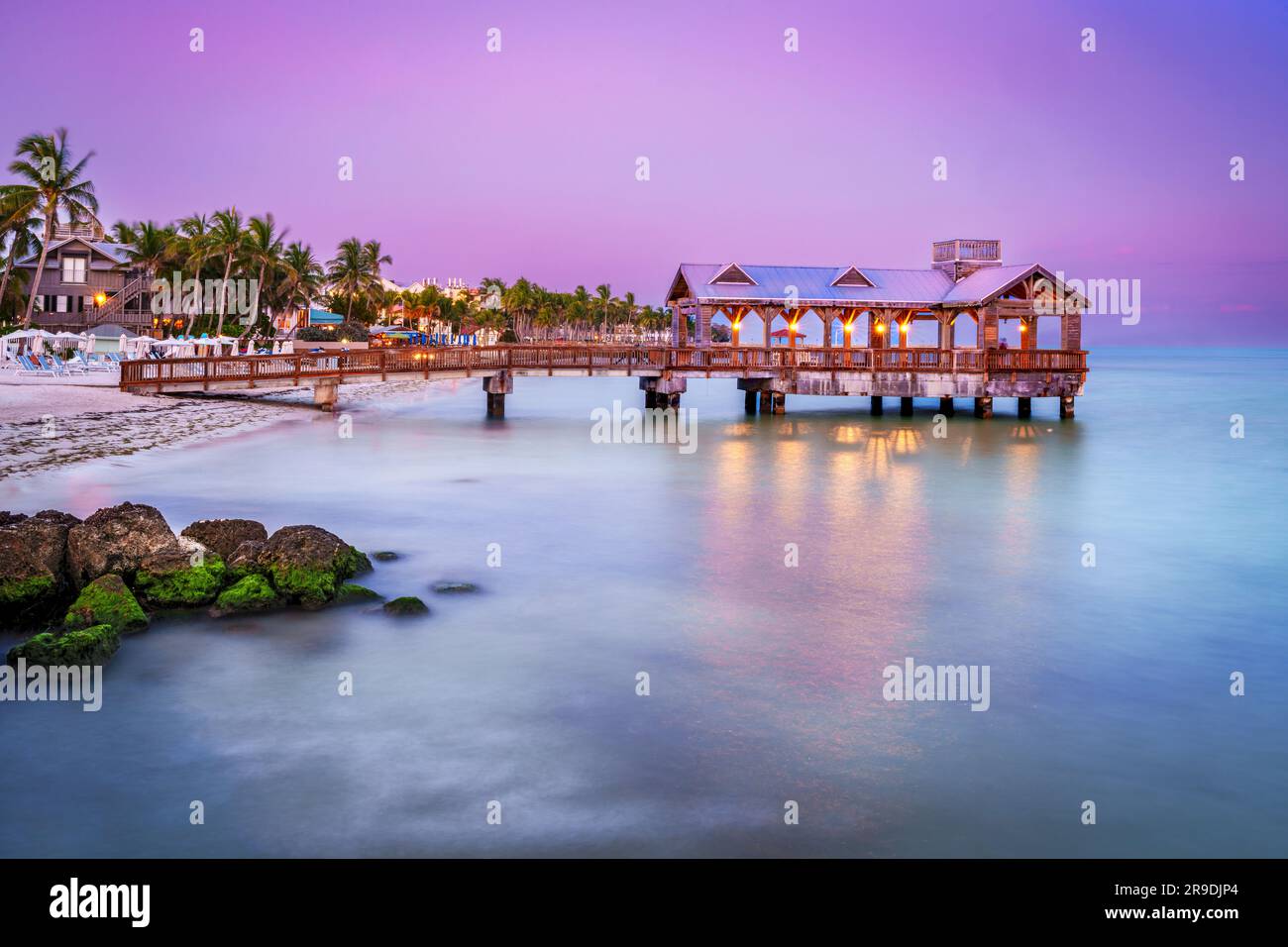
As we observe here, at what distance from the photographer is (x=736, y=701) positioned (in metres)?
10.6

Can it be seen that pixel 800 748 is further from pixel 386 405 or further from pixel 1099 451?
pixel 386 405

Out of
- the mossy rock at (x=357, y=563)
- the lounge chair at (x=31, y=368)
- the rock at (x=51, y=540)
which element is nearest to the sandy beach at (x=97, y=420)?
the lounge chair at (x=31, y=368)

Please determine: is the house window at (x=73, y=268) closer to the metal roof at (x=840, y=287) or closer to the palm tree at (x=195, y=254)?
the palm tree at (x=195, y=254)

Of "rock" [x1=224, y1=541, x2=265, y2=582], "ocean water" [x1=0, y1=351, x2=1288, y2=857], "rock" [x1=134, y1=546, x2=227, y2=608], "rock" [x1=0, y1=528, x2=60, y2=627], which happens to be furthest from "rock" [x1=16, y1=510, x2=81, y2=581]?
"rock" [x1=224, y1=541, x2=265, y2=582]

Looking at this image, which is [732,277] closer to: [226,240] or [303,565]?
[303,565]

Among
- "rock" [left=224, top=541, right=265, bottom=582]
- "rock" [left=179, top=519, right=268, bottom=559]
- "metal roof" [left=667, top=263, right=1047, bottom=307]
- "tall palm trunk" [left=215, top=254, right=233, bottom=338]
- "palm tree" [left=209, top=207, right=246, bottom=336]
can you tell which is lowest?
"rock" [left=224, top=541, right=265, bottom=582]

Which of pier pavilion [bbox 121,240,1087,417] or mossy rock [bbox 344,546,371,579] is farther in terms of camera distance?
pier pavilion [bbox 121,240,1087,417]

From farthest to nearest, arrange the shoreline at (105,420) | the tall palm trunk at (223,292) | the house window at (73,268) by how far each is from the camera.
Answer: the house window at (73,268) → the tall palm trunk at (223,292) → the shoreline at (105,420)

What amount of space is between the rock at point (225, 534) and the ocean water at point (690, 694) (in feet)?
5.88

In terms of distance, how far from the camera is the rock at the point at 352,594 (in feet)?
44.4

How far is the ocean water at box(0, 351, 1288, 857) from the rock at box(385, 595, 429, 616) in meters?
0.19

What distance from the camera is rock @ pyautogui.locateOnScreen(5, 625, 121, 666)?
10.7 meters

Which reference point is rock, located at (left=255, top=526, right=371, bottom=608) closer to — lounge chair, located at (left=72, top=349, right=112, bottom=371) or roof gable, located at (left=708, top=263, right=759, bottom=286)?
roof gable, located at (left=708, top=263, right=759, bottom=286)
